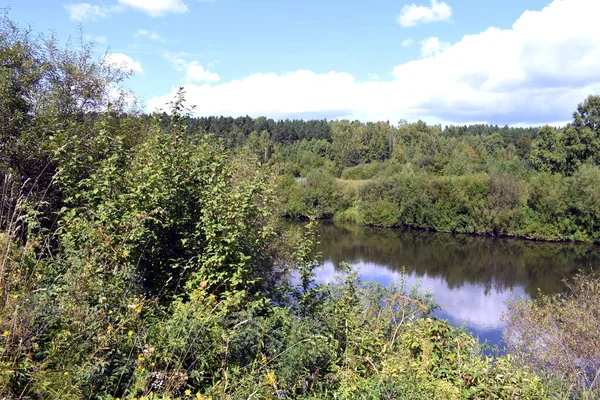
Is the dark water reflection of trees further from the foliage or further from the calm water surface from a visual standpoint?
the foliage

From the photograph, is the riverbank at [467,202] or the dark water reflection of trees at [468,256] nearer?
the dark water reflection of trees at [468,256]

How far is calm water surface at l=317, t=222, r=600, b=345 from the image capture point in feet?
65.2

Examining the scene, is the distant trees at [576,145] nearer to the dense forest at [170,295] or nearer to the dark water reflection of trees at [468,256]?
the dark water reflection of trees at [468,256]

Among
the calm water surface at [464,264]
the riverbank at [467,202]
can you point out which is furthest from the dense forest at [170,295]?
the riverbank at [467,202]

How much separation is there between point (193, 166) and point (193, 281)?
1560 mm

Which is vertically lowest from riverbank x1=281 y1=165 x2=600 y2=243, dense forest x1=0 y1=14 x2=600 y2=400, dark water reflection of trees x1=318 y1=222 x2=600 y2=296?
dark water reflection of trees x1=318 y1=222 x2=600 y2=296

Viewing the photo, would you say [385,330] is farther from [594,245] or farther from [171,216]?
[594,245]

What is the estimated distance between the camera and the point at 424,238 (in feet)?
136

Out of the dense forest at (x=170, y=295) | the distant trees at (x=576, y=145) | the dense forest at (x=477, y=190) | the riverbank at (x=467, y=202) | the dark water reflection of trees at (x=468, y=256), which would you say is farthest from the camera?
the distant trees at (x=576, y=145)

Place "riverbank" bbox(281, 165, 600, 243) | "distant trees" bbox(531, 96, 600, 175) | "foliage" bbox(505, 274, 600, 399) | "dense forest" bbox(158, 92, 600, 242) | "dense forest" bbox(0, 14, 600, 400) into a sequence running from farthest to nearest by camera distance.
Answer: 1. "distant trees" bbox(531, 96, 600, 175)
2. "dense forest" bbox(158, 92, 600, 242)
3. "riverbank" bbox(281, 165, 600, 243)
4. "foliage" bbox(505, 274, 600, 399)
5. "dense forest" bbox(0, 14, 600, 400)

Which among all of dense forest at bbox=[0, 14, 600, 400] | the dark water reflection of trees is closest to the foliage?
dense forest at bbox=[0, 14, 600, 400]

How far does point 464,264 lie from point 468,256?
322cm

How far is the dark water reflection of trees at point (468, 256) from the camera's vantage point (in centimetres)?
2616

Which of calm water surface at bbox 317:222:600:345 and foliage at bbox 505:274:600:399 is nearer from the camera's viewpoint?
foliage at bbox 505:274:600:399
